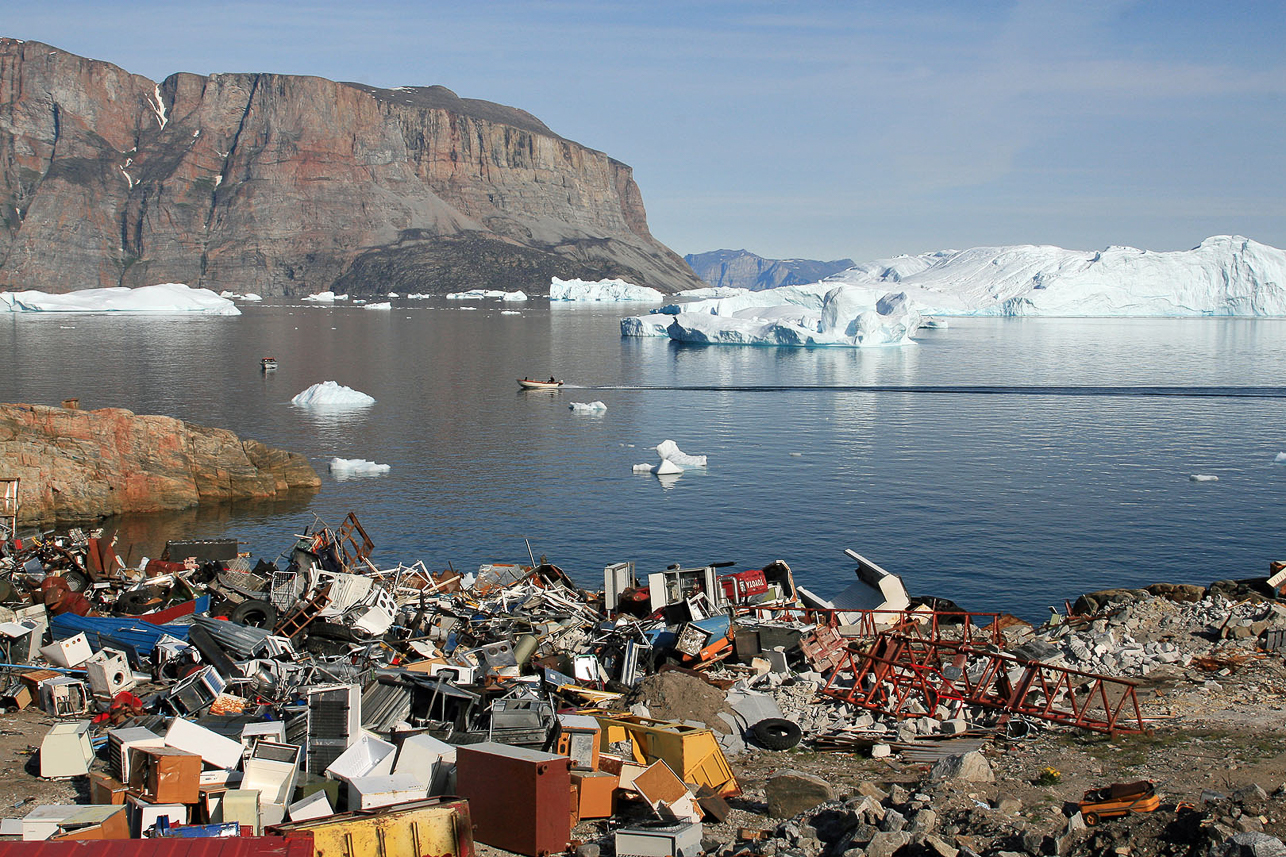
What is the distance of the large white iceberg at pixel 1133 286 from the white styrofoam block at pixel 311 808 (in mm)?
106245

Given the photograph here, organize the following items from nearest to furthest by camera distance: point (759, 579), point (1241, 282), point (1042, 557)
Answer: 1. point (759, 579)
2. point (1042, 557)
3. point (1241, 282)

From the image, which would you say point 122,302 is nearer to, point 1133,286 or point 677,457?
point 677,457

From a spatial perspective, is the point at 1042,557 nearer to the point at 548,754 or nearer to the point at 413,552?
the point at 413,552

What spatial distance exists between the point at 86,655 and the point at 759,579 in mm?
9891

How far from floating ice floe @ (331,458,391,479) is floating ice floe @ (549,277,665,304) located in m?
134

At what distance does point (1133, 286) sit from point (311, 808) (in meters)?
128

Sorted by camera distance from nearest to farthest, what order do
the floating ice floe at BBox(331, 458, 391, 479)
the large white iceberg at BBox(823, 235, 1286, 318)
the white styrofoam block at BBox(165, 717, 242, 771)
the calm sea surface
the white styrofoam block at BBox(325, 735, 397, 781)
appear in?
the white styrofoam block at BBox(165, 717, 242, 771), the white styrofoam block at BBox(325, 735, 397, 781), the calm sea surface, the floating ice floe at BBox(331, 458, 391, 479), the large white iceberg at BBox(823, 235, 1286, 318)

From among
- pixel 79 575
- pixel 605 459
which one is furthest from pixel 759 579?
pixel 605 459

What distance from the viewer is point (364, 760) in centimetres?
870

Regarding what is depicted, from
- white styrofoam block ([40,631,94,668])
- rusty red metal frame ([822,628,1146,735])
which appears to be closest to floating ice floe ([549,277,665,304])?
white styrofoam block ([40,631,94,668])

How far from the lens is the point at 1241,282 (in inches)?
4520

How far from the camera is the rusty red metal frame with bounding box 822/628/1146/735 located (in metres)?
11.0

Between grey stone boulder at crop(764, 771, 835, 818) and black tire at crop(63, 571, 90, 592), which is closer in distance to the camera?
grey stone boulder at crop(764, 771, 835, 818)

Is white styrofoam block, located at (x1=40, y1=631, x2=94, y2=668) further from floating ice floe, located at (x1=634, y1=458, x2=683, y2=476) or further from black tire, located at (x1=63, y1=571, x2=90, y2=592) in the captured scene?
floating ice floe, located at (x1=634, y1=458, x2=683, y2=476)
